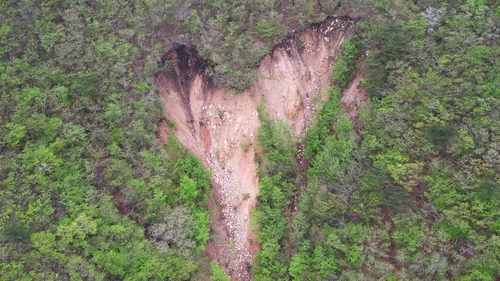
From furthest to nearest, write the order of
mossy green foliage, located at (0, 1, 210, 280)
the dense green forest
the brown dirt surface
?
the brown dirt surface
the dense green forest
mossy green foliage, located at (0, 1, 210, 280)

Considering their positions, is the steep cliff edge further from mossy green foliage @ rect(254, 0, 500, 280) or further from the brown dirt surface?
mossy green foliage @ rect(254, 0, 500, 280)

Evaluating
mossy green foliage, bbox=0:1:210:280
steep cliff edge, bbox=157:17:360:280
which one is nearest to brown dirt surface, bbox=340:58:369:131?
steep cliff edge, bbox=157:17:360:280

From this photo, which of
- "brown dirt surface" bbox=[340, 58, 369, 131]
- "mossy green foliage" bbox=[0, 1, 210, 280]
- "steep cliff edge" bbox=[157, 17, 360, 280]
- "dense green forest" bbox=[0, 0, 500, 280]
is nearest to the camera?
"mossy green foliage" bbox=[0, 1, 210, 280]

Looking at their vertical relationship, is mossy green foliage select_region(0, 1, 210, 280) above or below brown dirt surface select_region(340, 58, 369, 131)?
above

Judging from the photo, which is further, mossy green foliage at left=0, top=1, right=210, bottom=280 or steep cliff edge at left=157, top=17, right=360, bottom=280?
steep cliff edge at left=157, top=17, right=360, bottom=280

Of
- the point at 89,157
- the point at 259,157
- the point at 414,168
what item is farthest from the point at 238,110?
the point at 414,168

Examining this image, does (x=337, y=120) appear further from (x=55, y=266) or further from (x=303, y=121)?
(x=55, y=266)

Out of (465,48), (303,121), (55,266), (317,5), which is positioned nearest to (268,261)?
(303,121)

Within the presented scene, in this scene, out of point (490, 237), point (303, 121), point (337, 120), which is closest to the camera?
point (490, 237)
